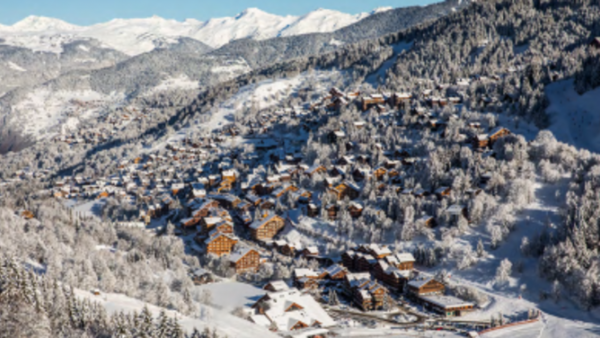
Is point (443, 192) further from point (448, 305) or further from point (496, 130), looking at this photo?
point (448, 305)

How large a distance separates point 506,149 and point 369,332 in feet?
164

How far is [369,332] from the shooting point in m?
52.8

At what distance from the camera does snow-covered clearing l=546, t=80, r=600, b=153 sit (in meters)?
91.8

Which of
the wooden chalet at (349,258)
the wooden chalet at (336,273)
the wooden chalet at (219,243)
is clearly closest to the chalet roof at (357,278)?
the wooden chalet at (336,273)

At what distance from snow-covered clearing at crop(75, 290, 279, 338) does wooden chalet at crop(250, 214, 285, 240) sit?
1380 inches

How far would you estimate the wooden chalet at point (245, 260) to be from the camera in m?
75.1

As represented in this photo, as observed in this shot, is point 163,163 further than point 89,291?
Yes

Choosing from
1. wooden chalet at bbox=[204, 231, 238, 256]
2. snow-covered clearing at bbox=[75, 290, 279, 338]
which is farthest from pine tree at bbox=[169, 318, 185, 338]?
wooden chalet at bbox=[204, 231, 238, 256]

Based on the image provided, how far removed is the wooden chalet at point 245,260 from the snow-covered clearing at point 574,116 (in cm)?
6484

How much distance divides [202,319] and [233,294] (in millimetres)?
12674

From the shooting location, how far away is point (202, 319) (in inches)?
1950

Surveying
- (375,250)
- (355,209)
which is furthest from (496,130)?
(375,250)

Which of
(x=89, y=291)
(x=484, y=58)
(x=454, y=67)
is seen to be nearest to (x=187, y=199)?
(x=89, y=291)

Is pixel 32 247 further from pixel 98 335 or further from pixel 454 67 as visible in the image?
pixel 454 67
